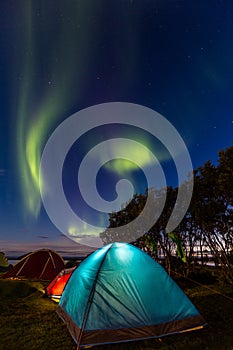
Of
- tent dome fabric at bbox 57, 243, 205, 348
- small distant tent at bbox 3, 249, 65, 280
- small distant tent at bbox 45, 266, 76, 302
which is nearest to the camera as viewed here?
tent dome fabric at bbox 57, 243, 205, 348

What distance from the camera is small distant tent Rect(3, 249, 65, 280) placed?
58.3 feet

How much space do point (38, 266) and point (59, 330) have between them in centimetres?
1205

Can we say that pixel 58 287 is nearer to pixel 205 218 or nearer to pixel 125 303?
pixel 125 303

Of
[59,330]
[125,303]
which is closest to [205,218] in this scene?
[125,303]

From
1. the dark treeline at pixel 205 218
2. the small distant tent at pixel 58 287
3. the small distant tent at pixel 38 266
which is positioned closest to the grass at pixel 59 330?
the small distant tent at pixel 58 287

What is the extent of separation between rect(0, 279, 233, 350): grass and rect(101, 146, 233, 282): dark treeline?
7.10 feet

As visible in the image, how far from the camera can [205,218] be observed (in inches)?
539

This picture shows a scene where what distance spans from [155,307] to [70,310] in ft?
7.33

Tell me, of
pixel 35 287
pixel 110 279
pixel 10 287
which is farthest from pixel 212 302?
pixel 10 287

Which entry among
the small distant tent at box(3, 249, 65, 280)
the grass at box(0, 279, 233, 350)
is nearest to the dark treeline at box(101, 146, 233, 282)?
the grass at box(0, 279, 233, 350)

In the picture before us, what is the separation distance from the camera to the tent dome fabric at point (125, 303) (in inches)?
217

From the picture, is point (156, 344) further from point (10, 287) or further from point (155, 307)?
point (10, 287)

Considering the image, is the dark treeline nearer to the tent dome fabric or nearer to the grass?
the grass

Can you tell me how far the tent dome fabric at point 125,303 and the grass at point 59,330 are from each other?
1.24 ft
